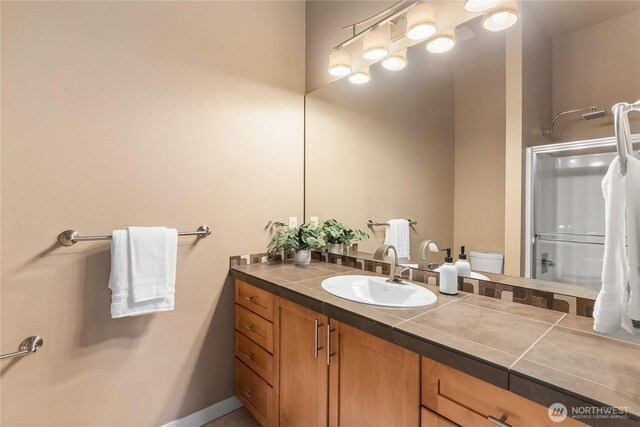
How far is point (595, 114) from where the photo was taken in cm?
112

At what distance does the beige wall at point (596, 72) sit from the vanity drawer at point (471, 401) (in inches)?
38.0

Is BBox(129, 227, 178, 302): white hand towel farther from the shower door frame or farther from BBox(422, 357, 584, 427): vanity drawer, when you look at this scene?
the shower door frame

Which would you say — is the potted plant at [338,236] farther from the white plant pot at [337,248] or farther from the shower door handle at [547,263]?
the shower door handle at [547,263]

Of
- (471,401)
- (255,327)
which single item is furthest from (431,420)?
(255,327)

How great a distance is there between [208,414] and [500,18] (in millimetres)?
2474

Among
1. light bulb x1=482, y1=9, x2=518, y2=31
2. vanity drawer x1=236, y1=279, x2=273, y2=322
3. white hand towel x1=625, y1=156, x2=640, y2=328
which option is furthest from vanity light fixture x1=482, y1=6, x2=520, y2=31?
vanity drawer x1=236, y1=279, x2=273, y2=322

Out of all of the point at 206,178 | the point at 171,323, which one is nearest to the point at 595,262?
the point at 206,178

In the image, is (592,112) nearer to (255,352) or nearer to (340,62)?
(340,62)

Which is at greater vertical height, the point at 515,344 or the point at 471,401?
the point at 515,344

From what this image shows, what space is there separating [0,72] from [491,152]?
2028mm

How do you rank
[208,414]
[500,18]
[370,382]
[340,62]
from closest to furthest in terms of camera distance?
[370,382] < [500,18] < [208,414] < [340,62]

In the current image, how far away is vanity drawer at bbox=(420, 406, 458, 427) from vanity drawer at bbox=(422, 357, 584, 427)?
1 cm

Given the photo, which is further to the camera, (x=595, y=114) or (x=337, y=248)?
(x=337, y=248)

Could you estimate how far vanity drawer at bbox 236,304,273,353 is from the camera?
5.13 ft
